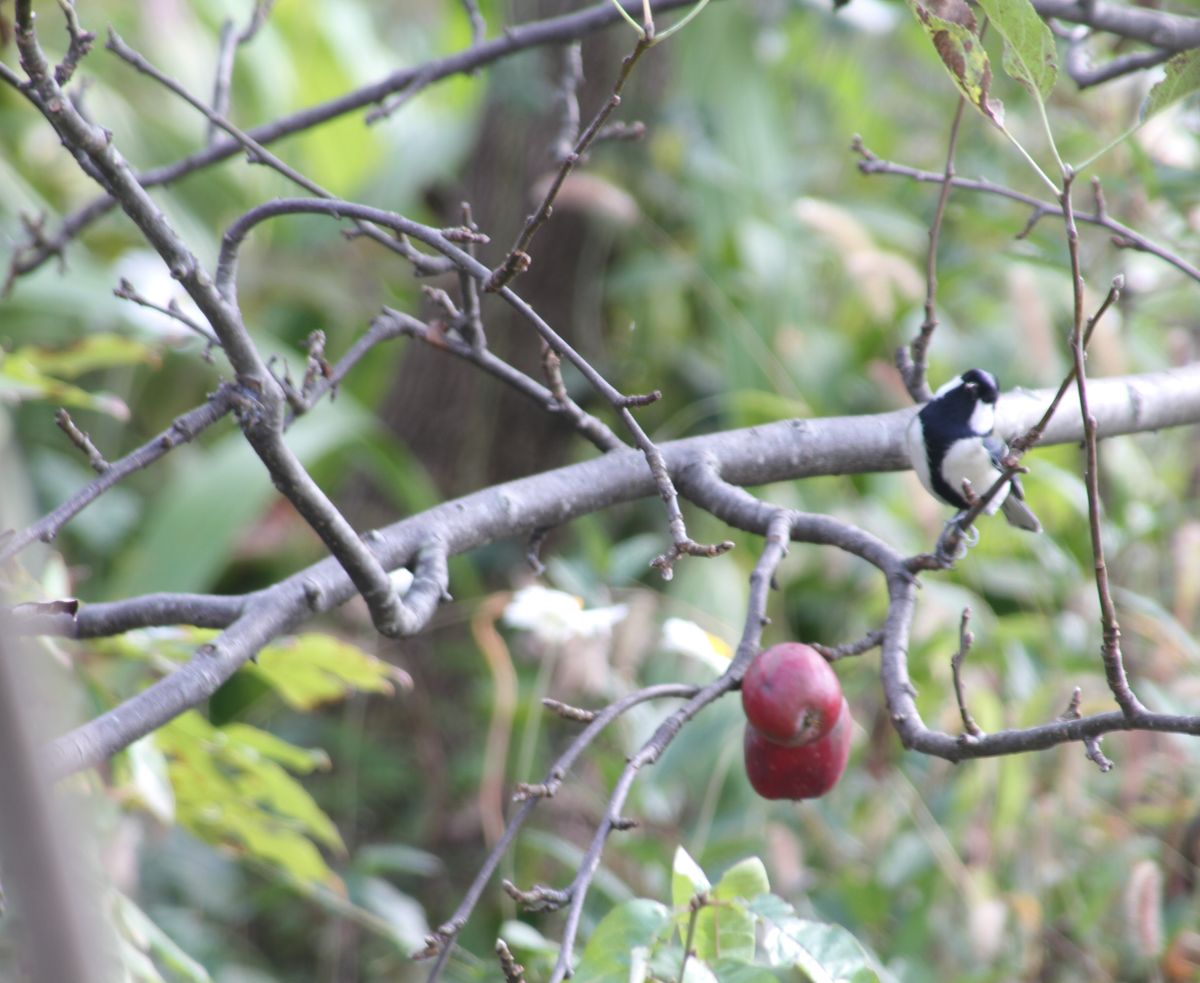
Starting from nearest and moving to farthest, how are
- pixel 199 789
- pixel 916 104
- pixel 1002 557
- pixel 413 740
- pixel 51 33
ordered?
1. pixel 199 789
2. pixel 1002 557
3. pixel 413 740
4. pixel 51 33
5. pixel 916 104

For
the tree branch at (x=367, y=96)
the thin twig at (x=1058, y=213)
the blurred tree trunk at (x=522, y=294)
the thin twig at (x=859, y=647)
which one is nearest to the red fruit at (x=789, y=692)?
the thin twig at (x=859, y=647)

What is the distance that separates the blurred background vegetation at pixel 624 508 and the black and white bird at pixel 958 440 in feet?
0.61

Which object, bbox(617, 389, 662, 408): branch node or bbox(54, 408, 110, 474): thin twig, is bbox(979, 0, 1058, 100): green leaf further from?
bbox(54, 408, 110, 474): thin twig

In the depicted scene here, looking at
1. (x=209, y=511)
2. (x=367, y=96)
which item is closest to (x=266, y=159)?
(x=367, y=96)

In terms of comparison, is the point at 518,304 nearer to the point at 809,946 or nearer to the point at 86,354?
the point at 809,946

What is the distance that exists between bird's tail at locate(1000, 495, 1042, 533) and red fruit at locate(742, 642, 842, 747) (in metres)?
0.27

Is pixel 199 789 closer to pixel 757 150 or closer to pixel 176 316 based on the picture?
pixel 176 316

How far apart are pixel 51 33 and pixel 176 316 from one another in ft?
7.73

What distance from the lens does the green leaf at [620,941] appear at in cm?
53

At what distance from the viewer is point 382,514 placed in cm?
224

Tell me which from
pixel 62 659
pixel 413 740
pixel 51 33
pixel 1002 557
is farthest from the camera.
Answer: pixel 51 33

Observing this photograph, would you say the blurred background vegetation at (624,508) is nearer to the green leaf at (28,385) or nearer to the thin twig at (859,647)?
the green leaf at (28,385)

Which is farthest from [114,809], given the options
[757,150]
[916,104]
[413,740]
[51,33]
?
[916,104]

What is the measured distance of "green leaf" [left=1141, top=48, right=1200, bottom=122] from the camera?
624mm
